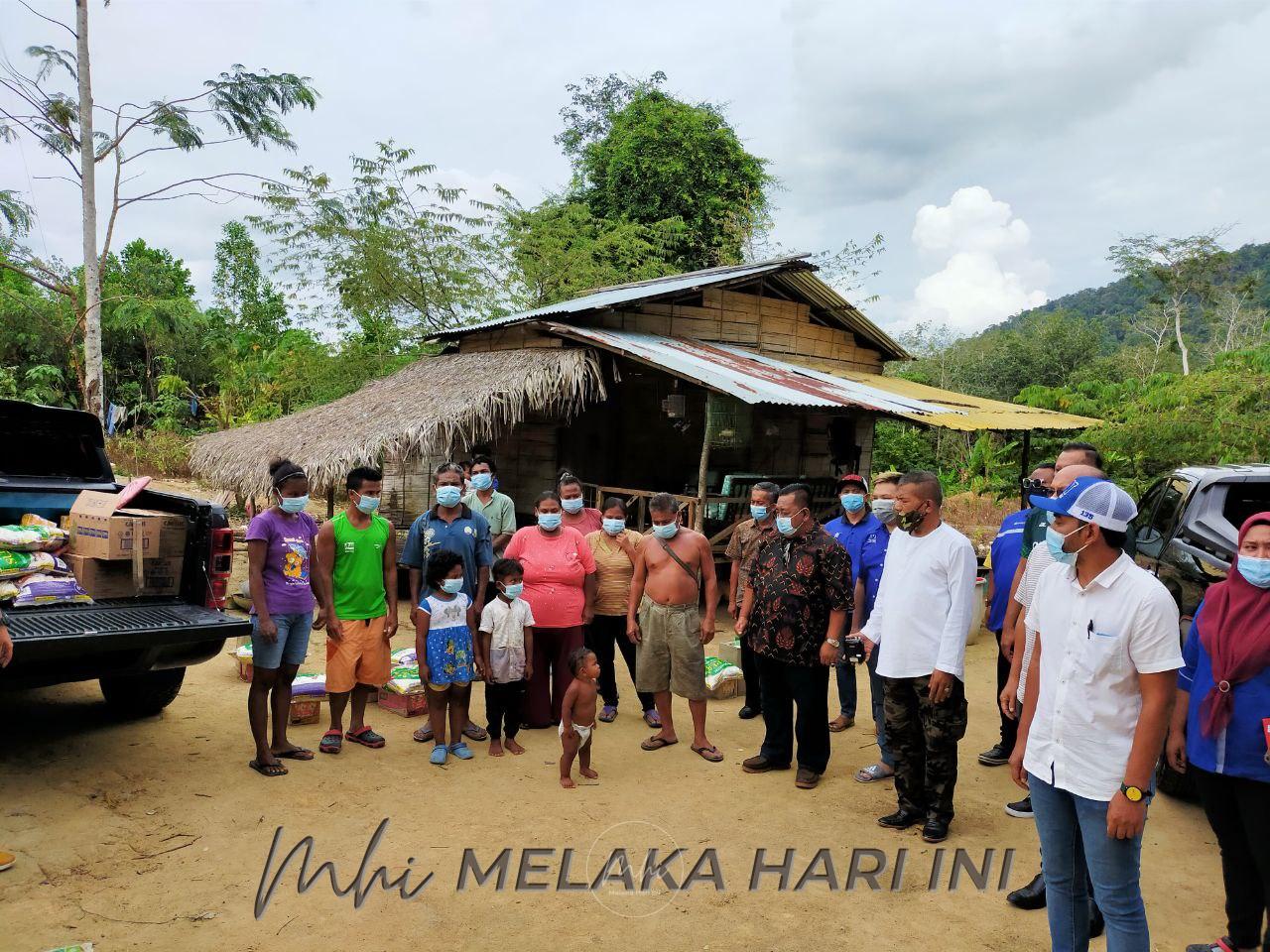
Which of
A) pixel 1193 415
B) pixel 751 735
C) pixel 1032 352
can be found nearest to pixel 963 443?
pixel 1032 352

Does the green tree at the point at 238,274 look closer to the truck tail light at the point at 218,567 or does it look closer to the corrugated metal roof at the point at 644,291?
the corrugated metal roof at the point at 644,291

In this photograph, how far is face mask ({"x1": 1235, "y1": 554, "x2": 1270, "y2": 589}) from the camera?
2.80 metres

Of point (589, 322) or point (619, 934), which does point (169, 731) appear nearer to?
point (619, 934)

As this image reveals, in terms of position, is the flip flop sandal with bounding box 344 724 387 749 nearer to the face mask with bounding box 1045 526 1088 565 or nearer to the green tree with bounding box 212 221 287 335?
the face mask with bounding box 1045 526 1088 565

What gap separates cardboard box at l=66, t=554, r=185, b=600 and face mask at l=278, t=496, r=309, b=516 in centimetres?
76

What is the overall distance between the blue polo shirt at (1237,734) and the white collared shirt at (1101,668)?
2.25ft

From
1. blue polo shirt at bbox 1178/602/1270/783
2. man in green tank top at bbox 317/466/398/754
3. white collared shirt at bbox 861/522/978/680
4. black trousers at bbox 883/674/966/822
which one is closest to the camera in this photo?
blue polo shirt at bbox 1178/602/1270/783

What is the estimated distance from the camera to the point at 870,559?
5.46 m

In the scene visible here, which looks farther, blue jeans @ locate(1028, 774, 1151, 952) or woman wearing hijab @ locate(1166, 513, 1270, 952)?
woman wearing hijab @ locate(1166, 513, 1270, 952)

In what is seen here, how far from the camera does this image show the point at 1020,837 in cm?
405

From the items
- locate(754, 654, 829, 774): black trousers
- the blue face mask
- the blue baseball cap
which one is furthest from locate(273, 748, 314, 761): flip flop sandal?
the blue baseball cap

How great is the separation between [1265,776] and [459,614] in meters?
3.75

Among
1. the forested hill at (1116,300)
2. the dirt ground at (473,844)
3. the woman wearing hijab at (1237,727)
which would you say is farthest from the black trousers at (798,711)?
the forested hill at (1116,300)

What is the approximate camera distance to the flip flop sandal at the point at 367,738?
506cm
